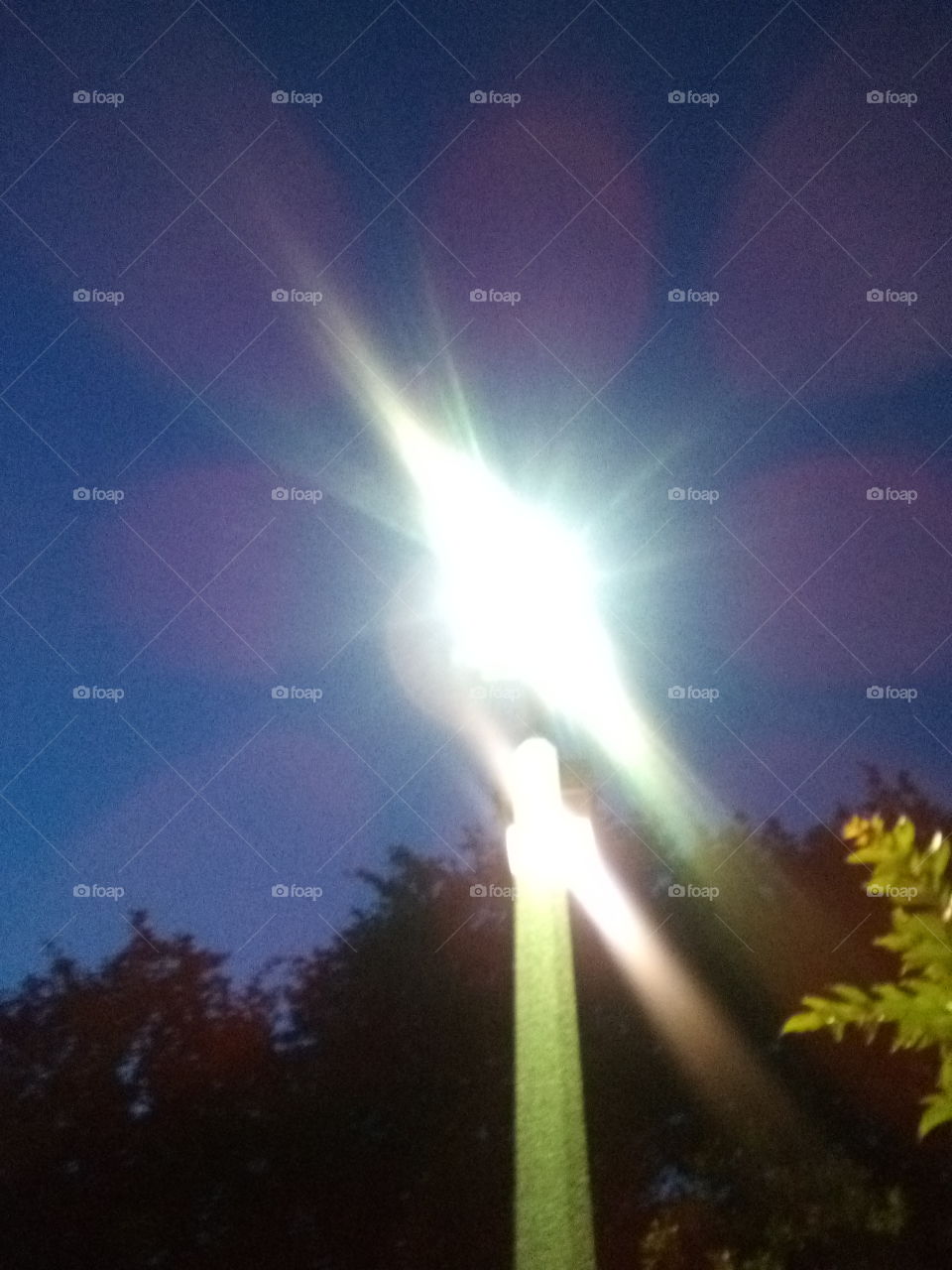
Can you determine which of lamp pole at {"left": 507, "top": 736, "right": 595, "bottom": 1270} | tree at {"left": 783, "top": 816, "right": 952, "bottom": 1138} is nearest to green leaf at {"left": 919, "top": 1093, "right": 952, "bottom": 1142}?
tree at {"left": 783, "top": 816, "right": 952, "bottom": 1138}

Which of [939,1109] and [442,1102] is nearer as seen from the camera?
[939,1109]

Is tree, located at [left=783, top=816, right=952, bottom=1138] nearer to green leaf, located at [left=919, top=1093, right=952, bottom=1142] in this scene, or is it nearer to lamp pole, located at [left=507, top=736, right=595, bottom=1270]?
green leaf, located at [left=919, top=1093, right=952, bottom=1142]

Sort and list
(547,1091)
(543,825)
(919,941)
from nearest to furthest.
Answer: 1. (919,941)
2. (543,825)
3. (547,1091)

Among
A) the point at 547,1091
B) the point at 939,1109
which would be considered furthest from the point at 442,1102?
→ the point at 939,1109

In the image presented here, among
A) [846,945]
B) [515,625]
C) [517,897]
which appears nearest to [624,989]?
[517,897]

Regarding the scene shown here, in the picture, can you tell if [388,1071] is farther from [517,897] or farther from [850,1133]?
[850,1133]

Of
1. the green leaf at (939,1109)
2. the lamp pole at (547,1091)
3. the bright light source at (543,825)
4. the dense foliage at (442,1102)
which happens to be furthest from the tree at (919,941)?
the dense foliage at (442,1102)

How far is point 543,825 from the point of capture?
12.7 feet

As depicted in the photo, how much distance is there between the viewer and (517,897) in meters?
6.37

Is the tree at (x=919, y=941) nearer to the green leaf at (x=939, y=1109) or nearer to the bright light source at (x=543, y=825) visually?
the green leaf at (x=939, y=1109)

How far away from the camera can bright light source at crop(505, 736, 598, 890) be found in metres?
3.78

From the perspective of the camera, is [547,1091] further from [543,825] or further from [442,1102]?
[543,825]

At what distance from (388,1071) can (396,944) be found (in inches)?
23.4

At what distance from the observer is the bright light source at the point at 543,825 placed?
12.4 ft
